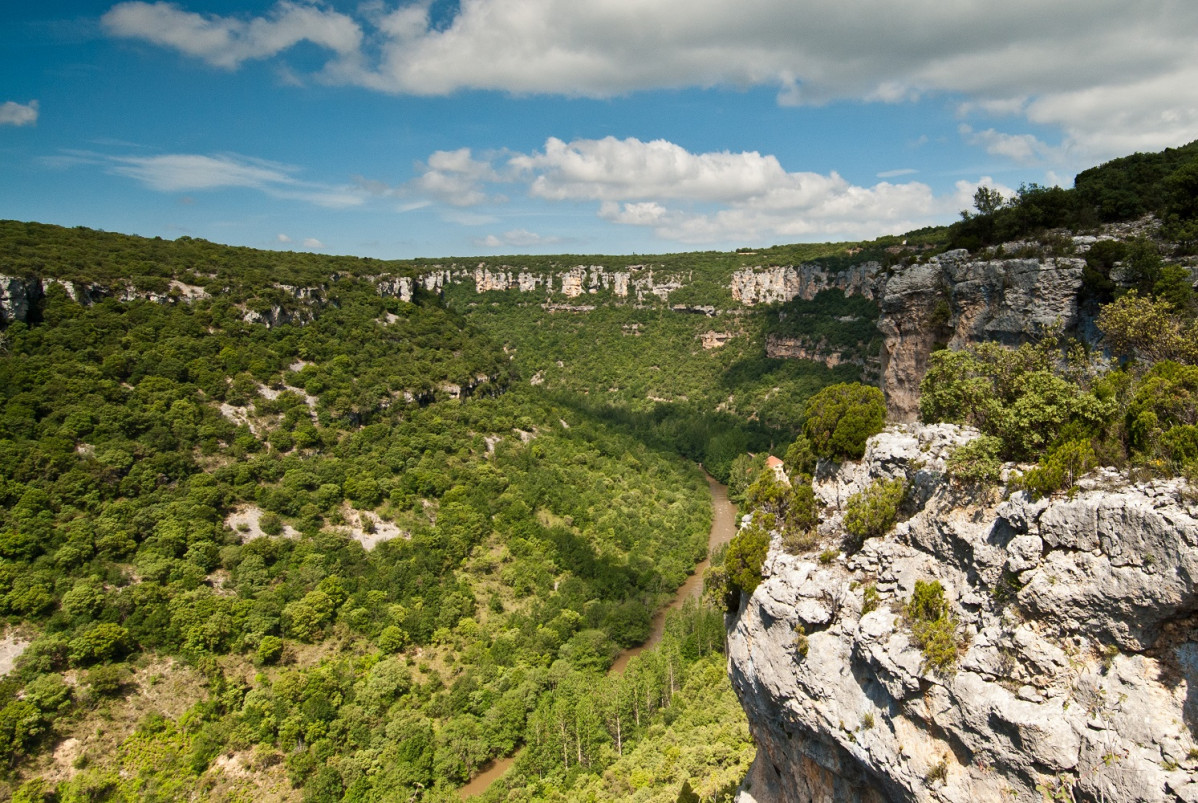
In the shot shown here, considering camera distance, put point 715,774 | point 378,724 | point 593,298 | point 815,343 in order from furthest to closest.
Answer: point 593,298, point 815,343, point 378,724, point 715,774

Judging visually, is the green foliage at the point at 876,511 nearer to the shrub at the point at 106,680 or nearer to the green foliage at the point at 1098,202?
the green foliage at the point at 1098,202

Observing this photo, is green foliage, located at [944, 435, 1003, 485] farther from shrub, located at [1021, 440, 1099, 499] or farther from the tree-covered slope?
the tree-covered slope

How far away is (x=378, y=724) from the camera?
1182 inches

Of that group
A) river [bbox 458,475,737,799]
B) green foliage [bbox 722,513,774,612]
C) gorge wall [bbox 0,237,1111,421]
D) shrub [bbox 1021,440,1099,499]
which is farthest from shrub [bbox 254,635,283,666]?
shrub [bbox 1021,440,1099,499]

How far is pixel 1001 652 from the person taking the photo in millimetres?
8828

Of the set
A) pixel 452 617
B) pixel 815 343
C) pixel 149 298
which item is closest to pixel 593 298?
pixel 815 343

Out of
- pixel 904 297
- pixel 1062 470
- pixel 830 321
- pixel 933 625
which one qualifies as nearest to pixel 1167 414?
pixel 1062 470

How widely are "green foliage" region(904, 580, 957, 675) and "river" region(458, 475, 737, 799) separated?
1274cm

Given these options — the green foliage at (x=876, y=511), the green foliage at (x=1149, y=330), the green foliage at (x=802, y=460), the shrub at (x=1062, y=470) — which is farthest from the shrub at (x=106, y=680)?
the green foliage at (x=1149, y=330)

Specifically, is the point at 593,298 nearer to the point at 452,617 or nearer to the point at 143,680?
the point at 452,617

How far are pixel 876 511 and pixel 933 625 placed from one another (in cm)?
291

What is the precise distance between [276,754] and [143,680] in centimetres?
716

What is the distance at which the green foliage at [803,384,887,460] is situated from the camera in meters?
14.4

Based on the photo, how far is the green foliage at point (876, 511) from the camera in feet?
39.8
